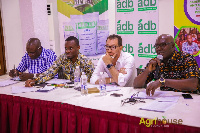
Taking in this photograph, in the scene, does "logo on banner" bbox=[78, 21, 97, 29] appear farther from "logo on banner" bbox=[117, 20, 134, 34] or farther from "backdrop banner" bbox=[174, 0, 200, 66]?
"backdrop banner" bbox=[174, 0, 200, 66]

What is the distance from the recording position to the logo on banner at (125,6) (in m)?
3.79

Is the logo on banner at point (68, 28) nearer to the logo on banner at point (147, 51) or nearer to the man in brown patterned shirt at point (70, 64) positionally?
the man in brown patterned shirt at point (70, 64)

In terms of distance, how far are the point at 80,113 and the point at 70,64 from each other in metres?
1.29

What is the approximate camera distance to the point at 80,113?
2.07 meters

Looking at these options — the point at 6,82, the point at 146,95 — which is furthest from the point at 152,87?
the point at 6,82

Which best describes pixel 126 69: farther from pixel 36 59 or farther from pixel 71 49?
pixel 36 59

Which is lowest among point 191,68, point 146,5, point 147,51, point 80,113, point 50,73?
point 80,113

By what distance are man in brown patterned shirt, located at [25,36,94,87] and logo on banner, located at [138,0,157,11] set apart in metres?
1.24

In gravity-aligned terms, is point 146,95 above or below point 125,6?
below

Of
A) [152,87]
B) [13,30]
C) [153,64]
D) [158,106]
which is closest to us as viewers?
[158,106]

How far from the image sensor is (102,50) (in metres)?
4.26

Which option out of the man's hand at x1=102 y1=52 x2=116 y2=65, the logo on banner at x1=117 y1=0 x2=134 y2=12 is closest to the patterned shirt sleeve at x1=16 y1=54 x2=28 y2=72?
the man's hand at x1=102 y1=52 x2=116 y2=65

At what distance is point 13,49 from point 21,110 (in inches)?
124

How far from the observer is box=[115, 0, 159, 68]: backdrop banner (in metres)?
3.62
